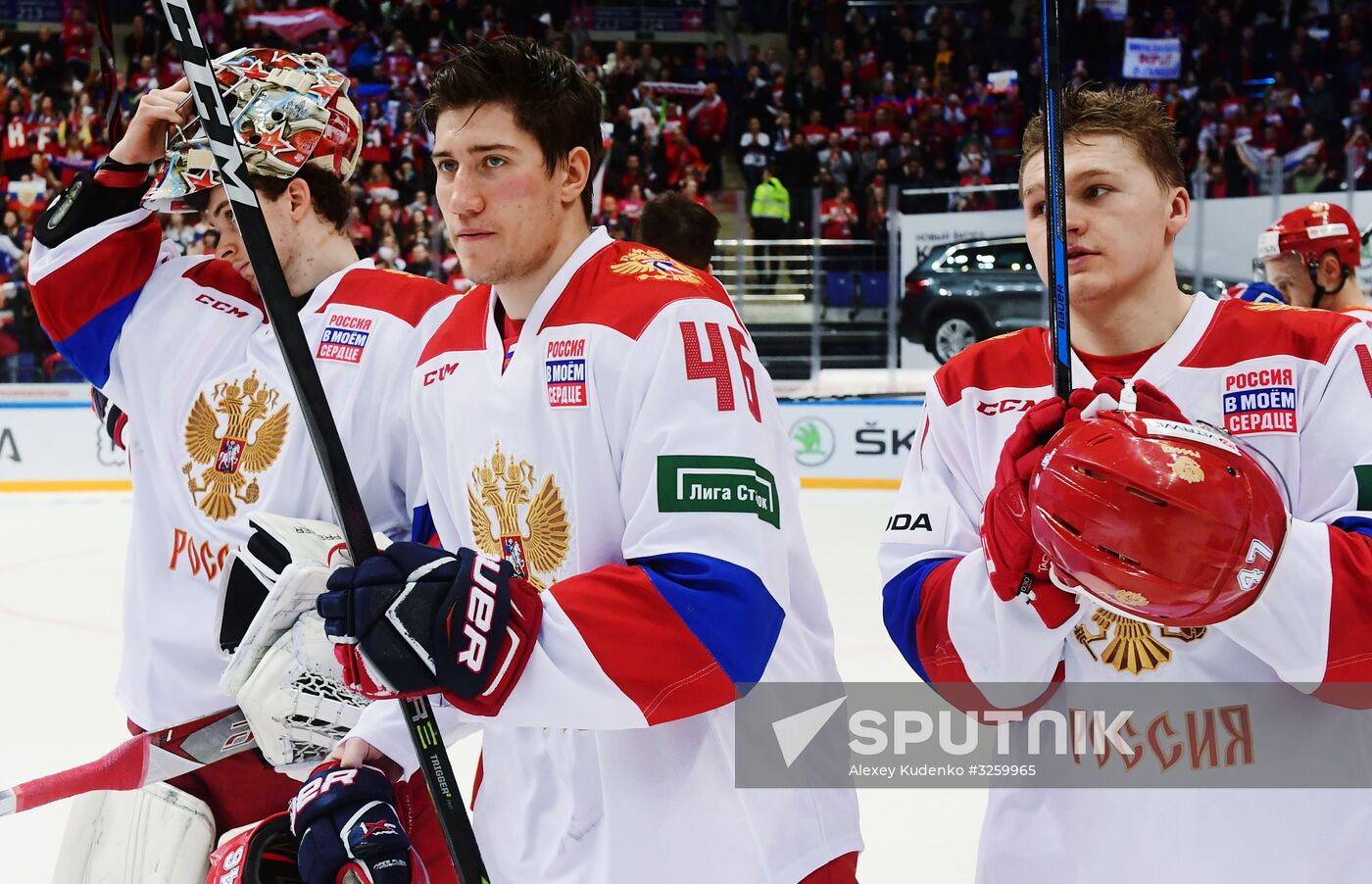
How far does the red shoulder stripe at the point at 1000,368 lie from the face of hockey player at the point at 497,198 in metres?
0.46

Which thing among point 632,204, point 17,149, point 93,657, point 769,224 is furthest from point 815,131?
point 93,657

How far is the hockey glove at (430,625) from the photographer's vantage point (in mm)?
1102

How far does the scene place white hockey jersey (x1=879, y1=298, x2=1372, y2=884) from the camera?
1338mm

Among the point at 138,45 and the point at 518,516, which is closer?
the point at 518,516

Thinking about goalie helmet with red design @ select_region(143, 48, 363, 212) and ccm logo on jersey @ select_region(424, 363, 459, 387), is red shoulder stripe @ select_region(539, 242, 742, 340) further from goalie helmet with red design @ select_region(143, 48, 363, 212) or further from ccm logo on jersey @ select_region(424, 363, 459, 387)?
goalie helmet with red design @ select_region(143, 48, 363, 212)

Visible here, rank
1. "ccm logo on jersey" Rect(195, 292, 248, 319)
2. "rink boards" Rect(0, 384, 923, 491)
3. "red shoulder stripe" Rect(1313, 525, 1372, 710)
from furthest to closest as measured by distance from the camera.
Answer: "rink boards" Rect(0, 384, 923, 491)
"ccm logo on jersey" Rect(195, 292, 248, 319)
"red shoulder stripe" Rect(1313, 525, 1372, 710)

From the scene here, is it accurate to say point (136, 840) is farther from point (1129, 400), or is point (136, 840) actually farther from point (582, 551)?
point (1129, 400)

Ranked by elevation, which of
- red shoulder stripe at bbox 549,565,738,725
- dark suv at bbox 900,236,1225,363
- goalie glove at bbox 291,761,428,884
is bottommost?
dark suv at bbox 900,236,1225,363

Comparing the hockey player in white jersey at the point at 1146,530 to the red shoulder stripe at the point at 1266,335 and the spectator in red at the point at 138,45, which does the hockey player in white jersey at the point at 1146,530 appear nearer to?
the red shoulder stripe at the point at 1266,335

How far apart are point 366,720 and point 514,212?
0.61 m

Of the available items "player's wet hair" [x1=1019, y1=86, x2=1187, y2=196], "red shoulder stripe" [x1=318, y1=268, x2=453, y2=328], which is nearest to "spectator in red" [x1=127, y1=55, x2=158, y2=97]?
"red shoulder stripe" [x1=318, y1=268, x2=453, y2=328]

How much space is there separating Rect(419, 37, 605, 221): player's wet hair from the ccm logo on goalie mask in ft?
1.80

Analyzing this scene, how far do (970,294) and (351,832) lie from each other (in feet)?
27.4

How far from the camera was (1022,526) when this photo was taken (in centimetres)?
122
